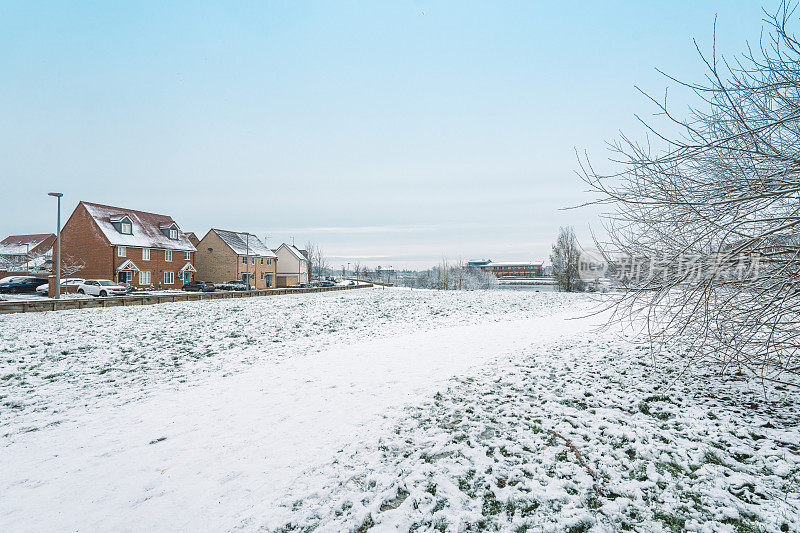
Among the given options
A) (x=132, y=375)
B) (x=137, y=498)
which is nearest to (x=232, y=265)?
(x=132, y=375)

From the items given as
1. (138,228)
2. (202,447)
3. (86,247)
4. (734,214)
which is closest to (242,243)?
(138,228)

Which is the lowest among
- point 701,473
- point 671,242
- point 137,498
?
point 137,498

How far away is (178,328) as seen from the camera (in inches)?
460

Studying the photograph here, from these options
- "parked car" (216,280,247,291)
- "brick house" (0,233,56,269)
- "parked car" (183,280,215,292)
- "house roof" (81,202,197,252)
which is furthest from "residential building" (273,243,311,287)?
"brick house" (0,233,56,269)

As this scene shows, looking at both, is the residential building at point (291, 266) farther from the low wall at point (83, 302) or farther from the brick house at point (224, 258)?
the low wall at point (83, 302)

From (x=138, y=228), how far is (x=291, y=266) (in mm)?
26123

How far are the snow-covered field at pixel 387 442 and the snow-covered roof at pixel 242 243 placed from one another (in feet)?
136

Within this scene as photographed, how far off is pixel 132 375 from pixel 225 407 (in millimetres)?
3179

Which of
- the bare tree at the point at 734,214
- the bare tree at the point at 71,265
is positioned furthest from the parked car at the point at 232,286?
the bare tree at the point at 734,214

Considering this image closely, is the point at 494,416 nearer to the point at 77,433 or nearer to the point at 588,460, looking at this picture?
the point at 588,460

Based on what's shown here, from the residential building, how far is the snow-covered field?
53637mm

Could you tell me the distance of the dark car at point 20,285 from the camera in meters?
29.0

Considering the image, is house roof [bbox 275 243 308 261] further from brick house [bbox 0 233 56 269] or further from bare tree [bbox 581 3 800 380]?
bare tree [bbox 581 3 800 380]

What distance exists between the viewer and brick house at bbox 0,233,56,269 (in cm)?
5059
